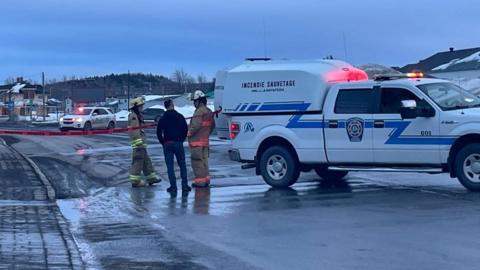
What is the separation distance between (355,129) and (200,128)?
304 centimetres

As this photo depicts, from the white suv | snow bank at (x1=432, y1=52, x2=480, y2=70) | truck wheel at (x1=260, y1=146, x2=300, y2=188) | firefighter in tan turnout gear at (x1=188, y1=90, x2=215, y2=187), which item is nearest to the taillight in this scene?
firefighter in tan turnout gear at (x1=188, y1=90, x2=215, y2=187)

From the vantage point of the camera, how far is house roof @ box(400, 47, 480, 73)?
2643 inches

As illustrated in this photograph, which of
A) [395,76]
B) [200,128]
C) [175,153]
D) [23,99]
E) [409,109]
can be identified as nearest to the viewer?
[409,109]

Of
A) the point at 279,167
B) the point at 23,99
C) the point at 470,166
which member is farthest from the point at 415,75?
the point at 23,99

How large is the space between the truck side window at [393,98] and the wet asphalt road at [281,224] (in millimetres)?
1425

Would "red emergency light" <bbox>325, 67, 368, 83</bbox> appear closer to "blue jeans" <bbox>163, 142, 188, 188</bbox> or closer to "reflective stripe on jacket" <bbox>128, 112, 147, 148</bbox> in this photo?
"blue jeans" <bbox>163, 142, 188, 188</bbox>

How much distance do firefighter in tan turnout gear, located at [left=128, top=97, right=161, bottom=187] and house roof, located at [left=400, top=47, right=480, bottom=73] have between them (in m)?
49.1

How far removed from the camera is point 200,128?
50.9 feet

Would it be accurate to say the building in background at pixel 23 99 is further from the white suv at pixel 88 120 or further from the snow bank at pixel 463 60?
the snow bank at pixel 463 60

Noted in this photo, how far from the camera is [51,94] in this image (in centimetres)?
14525

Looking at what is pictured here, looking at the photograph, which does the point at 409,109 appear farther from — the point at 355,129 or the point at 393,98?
the point at 355,129

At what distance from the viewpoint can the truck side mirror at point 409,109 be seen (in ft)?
44.8

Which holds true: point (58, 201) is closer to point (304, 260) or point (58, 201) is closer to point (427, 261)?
point (304, 260)

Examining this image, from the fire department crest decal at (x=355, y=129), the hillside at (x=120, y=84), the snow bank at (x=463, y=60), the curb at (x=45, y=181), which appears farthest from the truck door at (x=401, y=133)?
the hillside at (x=120, y=84)
